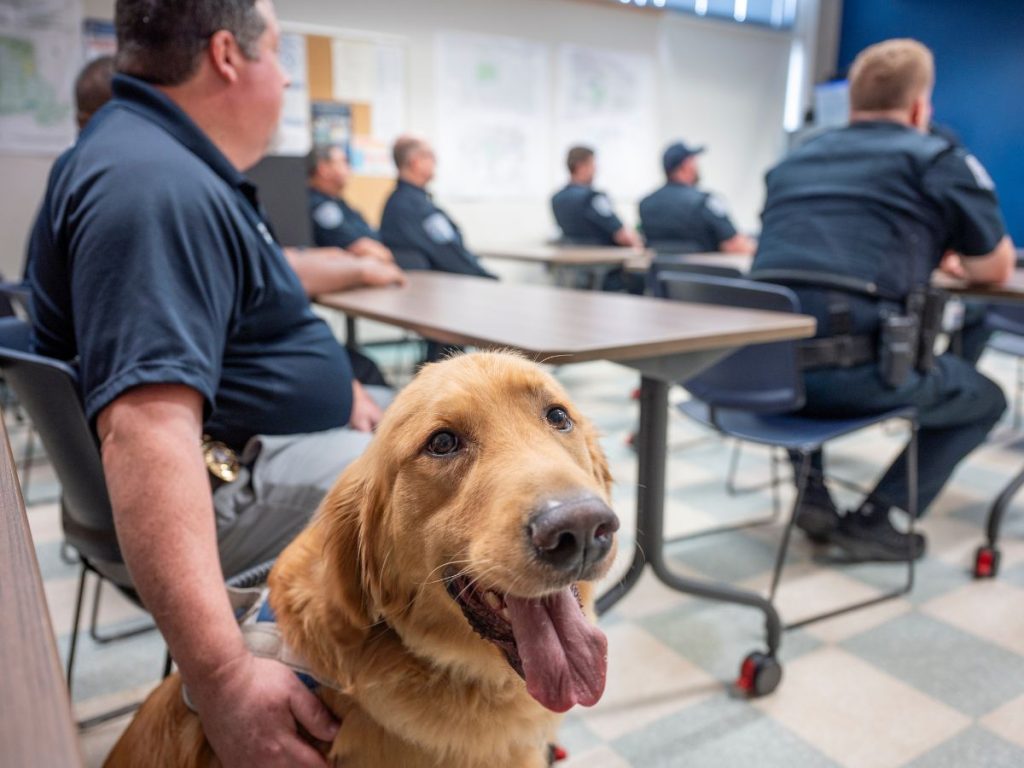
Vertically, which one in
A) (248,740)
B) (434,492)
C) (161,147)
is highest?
(161,147)

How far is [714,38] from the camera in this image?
7789 millimetres

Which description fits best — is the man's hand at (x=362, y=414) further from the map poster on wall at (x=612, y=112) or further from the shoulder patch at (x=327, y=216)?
the map poster on wall at (x=612, y=112)

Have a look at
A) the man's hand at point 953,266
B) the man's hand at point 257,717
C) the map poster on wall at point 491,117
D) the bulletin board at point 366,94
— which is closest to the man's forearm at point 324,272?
the man's hand at point 257,717

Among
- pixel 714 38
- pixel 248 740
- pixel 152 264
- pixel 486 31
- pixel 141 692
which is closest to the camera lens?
pixel 248 740

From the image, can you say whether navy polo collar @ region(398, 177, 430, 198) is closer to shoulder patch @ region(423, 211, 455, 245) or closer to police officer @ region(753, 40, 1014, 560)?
shoulder patch @ region(423, 211, 455, 245)

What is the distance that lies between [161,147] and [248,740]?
34.3 inches

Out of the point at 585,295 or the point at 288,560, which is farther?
the point at 585,295

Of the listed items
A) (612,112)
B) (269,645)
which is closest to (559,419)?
(269,645)

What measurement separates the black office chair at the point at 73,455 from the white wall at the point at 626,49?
4890mm

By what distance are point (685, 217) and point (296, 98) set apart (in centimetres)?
312

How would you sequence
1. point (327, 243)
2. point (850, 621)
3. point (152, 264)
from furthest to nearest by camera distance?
point (327, 243) → point (850, 621) → point (152, 264)

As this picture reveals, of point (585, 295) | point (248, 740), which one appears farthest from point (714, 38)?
point (248, 740)

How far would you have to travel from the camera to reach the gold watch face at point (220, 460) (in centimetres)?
125

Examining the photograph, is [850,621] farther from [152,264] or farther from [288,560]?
[152,264]
